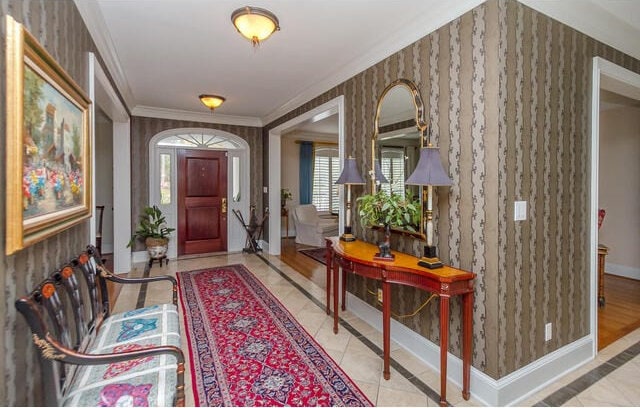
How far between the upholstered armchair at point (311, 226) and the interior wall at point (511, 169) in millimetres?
4122

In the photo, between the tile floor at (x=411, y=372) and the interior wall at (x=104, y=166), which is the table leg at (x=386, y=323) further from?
the interior wall at (x=104, y=166)

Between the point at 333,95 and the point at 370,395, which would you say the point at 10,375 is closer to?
the point at 370,395

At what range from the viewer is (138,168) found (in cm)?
523

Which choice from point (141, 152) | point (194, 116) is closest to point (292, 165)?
point (194, 116)

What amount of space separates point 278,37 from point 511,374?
10.1ft

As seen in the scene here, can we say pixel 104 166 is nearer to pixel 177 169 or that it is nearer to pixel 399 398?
pixel 177 169

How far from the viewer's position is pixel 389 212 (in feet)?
7.37

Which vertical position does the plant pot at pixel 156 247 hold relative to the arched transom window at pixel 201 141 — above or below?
below

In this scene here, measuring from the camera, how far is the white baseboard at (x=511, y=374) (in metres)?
1.85

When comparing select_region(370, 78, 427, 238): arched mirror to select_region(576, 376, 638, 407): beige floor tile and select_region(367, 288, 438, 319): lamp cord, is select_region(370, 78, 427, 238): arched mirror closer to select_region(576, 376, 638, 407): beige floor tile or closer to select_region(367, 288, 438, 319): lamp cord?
select_region(367, 288, 438, 319): lamp cord

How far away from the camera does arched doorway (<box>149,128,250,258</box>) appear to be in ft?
17.6

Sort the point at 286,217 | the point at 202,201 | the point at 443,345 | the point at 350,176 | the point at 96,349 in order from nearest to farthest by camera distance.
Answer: the point at 96,349
the point at 443,345
the point at 350,176
the point at 202,201
the point at 286,217

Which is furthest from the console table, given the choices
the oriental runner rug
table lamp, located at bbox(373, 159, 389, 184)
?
the oriental runner rug

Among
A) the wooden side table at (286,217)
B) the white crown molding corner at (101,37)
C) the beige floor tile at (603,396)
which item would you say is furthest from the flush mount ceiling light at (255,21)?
the wooden side table at (286,217)
